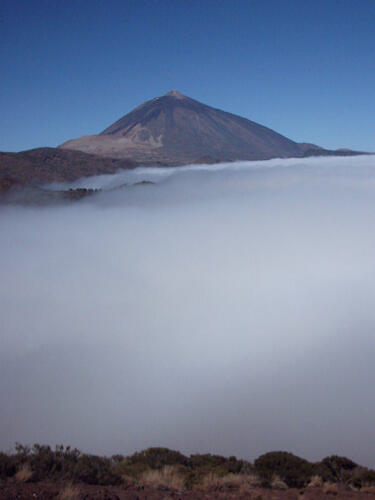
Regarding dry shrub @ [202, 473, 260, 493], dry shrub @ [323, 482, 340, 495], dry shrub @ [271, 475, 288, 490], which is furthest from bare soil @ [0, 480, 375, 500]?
dry shrub @ [271, 475, 288, 490]

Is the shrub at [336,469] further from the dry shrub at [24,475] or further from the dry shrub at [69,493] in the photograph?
the dry shrub at [24,475]

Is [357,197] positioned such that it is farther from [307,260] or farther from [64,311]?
[64,311]

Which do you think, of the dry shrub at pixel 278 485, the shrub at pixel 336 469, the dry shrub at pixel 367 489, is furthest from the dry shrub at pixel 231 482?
the dry shrub at pixel 367 489

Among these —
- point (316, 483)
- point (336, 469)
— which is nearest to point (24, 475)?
point (316, 483)

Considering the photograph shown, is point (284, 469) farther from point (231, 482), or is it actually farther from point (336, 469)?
point (231, 482)

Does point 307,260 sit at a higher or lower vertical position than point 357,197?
lower

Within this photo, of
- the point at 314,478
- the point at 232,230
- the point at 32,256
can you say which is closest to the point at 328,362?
the point at 314,478

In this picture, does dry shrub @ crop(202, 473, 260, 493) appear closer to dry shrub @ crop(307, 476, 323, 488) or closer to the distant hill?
dry shrub @ crop(307, 476, 323, 488)
